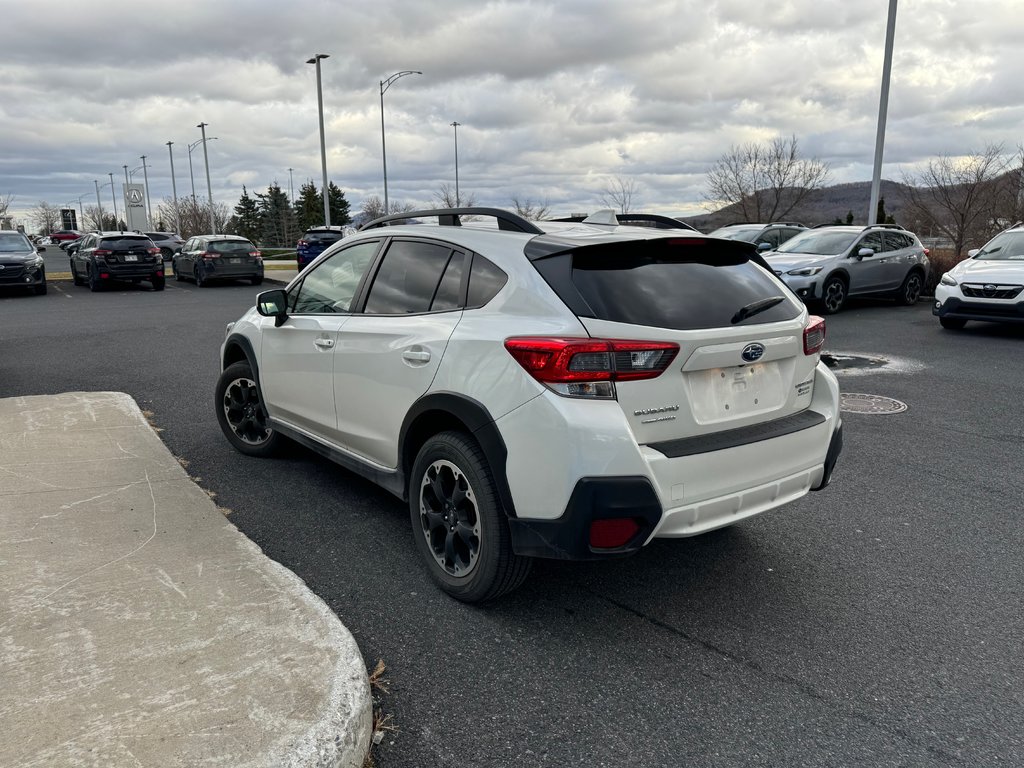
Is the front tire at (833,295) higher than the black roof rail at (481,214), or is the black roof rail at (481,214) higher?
the black roof rail at (481,214)

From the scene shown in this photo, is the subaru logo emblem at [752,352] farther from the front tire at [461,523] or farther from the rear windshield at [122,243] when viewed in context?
the rear windshield at [122,243]

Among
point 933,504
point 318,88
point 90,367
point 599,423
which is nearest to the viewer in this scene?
point 599,423

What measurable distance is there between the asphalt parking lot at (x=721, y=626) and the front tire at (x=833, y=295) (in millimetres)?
8703

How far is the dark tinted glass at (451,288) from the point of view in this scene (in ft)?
12.0

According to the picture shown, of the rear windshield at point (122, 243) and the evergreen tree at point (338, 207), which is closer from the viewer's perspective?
the rear windshield at point (122, 243)

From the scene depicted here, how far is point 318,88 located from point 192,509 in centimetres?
3231

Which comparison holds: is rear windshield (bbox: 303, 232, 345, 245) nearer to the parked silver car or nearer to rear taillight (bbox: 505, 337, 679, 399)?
the parked silver car

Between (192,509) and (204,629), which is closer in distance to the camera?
(204,629)

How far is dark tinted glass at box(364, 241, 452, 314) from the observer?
12.7ft

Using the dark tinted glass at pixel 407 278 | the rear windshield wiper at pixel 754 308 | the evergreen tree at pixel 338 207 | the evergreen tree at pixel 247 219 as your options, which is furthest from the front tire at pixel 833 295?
the evergreen tree at pixel 247 219

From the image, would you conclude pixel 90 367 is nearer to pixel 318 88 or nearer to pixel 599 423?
pixel 599 423

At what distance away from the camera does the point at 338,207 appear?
85.2 m

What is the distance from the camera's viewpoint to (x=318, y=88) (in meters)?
33.3

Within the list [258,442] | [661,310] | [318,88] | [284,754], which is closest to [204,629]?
[284,754]
